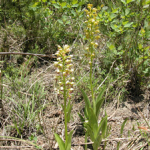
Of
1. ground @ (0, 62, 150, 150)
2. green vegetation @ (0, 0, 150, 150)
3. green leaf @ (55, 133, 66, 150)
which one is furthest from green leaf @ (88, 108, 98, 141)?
green leaf @ (55, 133, 66, 150)

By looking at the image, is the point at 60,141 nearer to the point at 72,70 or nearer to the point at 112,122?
the point at 72,70

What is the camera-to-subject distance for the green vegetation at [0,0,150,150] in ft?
6.67

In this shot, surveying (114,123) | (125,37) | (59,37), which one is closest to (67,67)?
(114,123)

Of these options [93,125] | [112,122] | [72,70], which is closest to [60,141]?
[93,125]

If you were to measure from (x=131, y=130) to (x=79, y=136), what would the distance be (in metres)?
0.74

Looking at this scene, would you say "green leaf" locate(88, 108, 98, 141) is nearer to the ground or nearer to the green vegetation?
the green vegetation

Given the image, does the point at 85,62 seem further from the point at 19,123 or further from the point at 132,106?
the point at 19,123

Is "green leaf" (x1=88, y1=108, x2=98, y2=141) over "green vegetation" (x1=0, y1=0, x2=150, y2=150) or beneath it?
beneath

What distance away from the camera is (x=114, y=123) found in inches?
105

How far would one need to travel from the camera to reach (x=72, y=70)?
5.43 ft

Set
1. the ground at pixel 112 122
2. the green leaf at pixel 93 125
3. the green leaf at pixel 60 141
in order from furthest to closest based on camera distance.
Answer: the ground at pixel 112 122 → the green leaf at pixel 93 125 → the green leaf at pixel 60 141

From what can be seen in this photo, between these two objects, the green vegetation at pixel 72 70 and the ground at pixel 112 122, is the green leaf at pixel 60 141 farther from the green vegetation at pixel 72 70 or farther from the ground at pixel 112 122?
the ground at pixel 112 122

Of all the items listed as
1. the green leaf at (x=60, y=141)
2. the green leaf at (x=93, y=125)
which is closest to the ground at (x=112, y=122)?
the green leaf at (x=93, y=125)

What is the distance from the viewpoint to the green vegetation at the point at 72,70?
6.67 ft
